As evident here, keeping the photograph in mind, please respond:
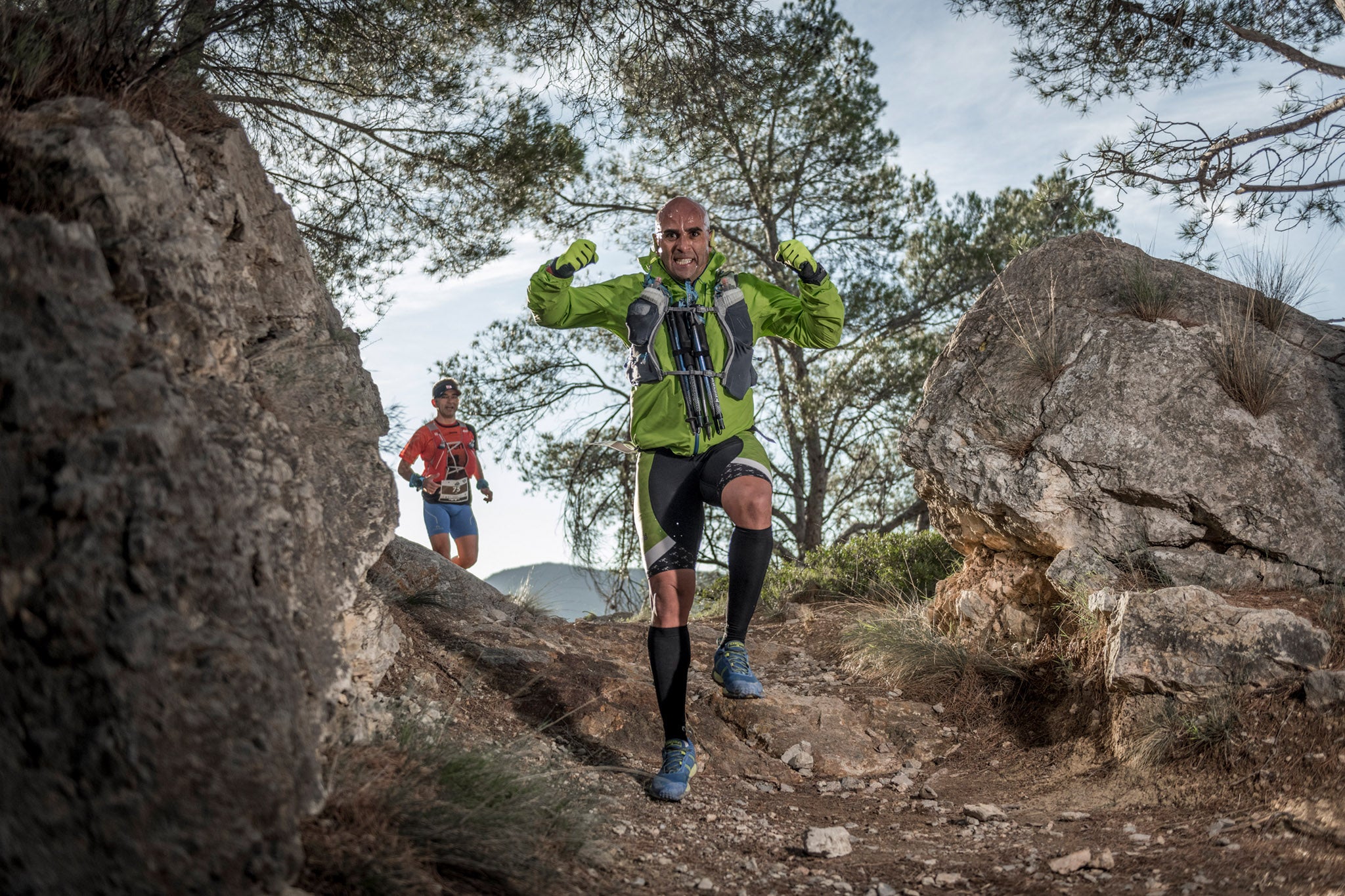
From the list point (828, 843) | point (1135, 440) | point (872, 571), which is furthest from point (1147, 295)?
point (828, 843)

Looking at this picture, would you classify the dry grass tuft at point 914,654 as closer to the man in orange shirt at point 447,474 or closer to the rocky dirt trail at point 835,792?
the rocky dirt trail at point 835,792

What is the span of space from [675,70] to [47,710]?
601 cm

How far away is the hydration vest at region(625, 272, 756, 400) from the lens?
434 cm

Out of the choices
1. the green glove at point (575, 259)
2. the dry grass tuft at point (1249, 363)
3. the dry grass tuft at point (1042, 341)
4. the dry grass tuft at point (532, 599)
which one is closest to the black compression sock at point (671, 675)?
Answer: the green glove at point (575, 259)

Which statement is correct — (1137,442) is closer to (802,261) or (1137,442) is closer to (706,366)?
(802,261)

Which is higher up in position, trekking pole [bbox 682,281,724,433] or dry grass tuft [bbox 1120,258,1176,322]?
dry grass tuft [bbox 1120,258,1176,322]

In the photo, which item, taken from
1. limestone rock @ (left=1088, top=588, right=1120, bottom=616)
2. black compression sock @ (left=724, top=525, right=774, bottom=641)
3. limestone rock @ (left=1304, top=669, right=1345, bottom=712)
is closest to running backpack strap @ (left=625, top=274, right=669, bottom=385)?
black compression sock @ (left=724, top=525, right=774, bottom=641)

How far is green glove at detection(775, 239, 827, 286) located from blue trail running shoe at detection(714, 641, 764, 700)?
1712 mm

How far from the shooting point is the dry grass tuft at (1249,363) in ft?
17.6

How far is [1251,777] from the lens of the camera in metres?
3.94

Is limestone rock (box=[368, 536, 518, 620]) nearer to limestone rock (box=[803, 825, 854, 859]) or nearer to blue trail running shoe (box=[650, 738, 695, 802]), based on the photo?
blue trail running shoe (box=[650, 738, 695, 802])

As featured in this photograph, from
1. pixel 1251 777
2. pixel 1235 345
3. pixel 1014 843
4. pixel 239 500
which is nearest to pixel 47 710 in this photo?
pixel 239 500

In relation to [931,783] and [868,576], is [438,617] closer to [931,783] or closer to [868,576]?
[931,783]

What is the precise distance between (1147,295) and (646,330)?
3.29 m
